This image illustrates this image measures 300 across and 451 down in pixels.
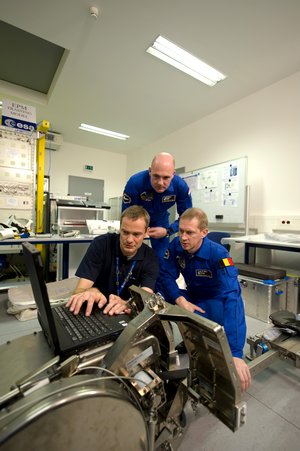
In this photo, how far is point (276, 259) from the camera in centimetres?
298

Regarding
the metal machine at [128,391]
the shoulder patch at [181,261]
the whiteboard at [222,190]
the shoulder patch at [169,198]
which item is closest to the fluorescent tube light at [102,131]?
the whiteboard at [222,190]

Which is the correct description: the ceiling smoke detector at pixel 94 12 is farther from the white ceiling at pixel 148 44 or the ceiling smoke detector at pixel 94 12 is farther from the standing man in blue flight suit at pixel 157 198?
the standing man in blue flight suit at pixel 157 198

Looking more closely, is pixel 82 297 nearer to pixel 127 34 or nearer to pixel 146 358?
pixel 146 358

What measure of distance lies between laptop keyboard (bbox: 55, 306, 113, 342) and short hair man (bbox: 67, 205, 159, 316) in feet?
1.38

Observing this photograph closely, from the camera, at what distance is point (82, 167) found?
5488 mm

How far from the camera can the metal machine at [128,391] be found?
0.33 metres

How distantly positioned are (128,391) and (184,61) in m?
3.10

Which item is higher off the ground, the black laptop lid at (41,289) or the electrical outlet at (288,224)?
the electrical outlet at (288,224)

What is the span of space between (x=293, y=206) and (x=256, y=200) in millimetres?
501

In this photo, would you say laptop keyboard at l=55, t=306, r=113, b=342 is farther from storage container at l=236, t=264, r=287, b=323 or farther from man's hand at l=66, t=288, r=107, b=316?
storage container at l=236, t=264, r=287, b=323

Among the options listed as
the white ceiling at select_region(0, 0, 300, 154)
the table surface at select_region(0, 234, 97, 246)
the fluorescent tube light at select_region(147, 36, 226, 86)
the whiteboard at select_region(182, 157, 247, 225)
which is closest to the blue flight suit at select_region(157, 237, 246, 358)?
the table surface at select_region(0, 234, 97, 246)

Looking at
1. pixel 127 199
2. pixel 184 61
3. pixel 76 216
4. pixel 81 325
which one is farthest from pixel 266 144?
pixel 81 325

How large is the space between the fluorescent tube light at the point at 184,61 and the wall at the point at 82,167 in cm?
345

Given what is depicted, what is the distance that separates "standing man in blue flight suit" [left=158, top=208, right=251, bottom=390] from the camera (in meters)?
1.11
